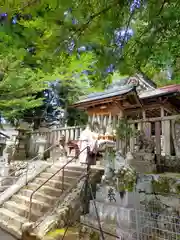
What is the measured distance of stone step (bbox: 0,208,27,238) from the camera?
15.2ft

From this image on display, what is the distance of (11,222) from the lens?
16.5 ft

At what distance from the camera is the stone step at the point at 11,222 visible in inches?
182

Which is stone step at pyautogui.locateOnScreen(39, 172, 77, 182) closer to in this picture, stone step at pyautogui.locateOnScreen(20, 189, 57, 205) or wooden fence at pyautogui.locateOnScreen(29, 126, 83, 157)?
stone step at pyautogui.locateOnScreen(20, 189, 57, 205)

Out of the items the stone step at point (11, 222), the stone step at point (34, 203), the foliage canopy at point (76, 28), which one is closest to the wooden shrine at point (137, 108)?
the stone step at point (34, 203)

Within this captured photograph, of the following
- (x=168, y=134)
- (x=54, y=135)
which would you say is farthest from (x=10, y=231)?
(x=54, y=135)

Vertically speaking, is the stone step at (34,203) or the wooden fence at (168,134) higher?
the wooden fence at (168,134)

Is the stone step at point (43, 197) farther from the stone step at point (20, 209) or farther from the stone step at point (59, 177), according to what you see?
the stone step at point (59, 177)

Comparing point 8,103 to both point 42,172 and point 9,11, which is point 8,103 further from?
point 42,172

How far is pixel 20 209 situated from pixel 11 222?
443mm

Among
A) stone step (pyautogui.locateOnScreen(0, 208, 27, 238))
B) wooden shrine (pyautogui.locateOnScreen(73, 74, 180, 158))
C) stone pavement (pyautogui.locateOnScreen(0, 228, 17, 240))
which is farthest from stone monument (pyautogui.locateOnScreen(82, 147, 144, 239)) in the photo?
stone pavement (pyautogui.locateOnScreen(0, 228, 17, 240))

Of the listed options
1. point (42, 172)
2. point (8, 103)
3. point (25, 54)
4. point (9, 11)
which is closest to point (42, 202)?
point (42, 172)

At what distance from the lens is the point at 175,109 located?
7309mm

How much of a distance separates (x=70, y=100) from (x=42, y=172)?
799cm

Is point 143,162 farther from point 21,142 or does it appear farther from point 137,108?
point 21,142
